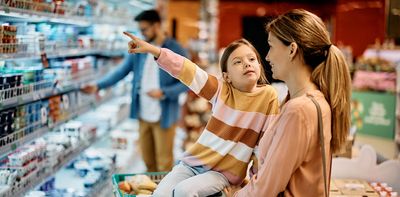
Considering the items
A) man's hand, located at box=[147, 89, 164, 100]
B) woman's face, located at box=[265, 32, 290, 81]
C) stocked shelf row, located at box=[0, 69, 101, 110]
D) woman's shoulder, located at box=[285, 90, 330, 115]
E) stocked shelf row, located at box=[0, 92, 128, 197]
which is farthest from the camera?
man's hand, located at box=[147, 89, 164, 100]

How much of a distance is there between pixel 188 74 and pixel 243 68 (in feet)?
0.94

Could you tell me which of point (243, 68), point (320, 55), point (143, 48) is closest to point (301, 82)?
point (320, 55)

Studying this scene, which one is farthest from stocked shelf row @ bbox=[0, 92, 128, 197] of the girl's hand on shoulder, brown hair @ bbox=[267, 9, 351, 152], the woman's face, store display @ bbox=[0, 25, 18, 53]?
brown hair @ bbox=[267, 9, 351, 152]

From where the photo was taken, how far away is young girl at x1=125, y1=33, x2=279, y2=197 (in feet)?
9.37

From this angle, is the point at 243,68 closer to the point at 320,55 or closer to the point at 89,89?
the point at 320,55

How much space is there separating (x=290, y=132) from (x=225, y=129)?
24.8 inches

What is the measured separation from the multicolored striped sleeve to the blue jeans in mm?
416

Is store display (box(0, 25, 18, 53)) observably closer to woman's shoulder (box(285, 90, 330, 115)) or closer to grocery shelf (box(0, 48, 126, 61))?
grocery shelf (box(0, 48, 126, 61))

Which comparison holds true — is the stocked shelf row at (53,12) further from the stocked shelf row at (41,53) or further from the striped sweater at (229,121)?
the striped sweater at (229,121)

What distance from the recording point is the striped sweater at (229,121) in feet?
9.39

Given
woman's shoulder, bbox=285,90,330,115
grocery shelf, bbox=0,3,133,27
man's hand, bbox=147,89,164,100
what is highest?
grocery shelf, bbox=0,3,133,27

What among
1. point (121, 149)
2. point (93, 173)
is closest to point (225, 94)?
A: point (93, 173)

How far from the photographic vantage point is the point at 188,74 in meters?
2.92

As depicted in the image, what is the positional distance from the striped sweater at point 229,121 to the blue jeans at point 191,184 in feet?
0.17
